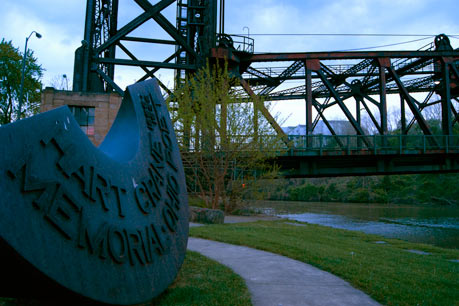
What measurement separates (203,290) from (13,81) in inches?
1449

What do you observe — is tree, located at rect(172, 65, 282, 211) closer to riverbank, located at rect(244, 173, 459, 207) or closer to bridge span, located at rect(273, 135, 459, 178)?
bridge span, located at rect(273, 135, 459, 178)

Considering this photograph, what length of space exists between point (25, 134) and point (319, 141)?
2206 cm

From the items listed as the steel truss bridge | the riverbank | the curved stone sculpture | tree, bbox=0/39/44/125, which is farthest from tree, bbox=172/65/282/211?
tree, bbox=0/39/44/125

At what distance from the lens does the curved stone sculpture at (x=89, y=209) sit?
2.53 metres

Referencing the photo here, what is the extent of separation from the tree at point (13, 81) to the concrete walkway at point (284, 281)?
33.3 metres

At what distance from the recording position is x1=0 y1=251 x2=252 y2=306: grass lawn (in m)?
4.11

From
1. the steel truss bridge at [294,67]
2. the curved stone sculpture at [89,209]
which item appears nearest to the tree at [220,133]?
the steel truss bridge at [294,67]

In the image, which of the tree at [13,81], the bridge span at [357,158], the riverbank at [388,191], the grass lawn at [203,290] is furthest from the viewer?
the riverbank at [388,191]

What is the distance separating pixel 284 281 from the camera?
5152mm

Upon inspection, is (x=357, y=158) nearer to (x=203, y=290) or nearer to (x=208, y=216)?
(x=208, y=216)

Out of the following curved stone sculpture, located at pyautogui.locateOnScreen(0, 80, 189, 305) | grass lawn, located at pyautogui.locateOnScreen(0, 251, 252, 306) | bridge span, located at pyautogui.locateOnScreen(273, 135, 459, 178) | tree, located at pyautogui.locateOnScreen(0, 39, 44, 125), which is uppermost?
tree, located at pyautogui.locateOnScreen(0, 39, 44, 125)

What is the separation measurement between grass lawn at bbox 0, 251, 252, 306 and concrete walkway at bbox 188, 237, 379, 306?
19 centimetres

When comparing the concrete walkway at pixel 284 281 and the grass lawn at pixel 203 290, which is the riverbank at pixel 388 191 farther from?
the grass lawn at pixel 203 290

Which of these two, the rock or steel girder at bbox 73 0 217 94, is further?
steel girder at bbox 73 0 217 94
